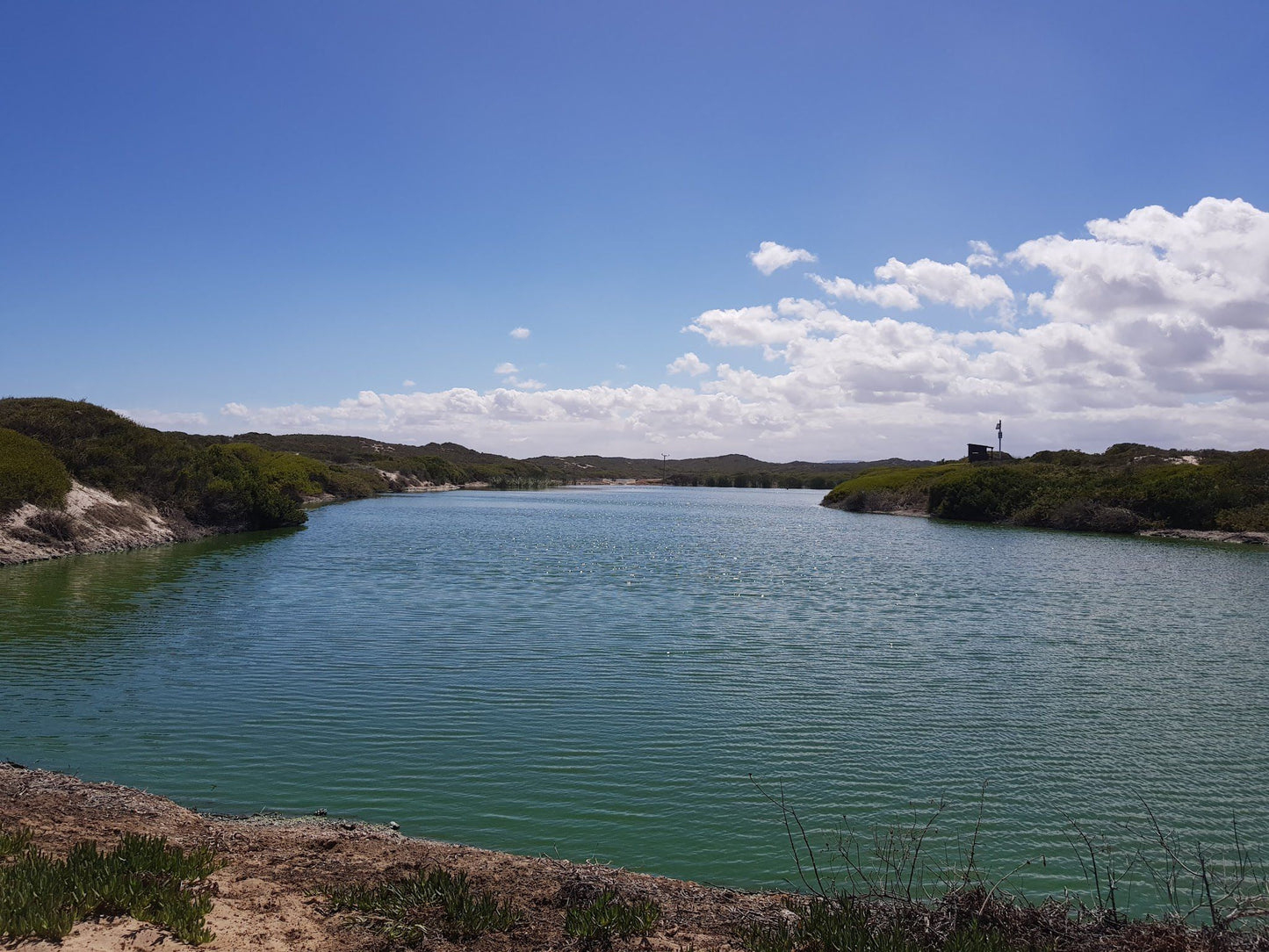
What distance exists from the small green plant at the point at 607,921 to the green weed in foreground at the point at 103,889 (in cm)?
254

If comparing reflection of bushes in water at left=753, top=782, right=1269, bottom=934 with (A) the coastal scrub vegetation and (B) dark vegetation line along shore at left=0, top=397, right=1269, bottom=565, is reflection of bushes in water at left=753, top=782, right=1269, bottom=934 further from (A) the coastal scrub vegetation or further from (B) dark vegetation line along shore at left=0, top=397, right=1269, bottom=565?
(B) dark vegetation line along shore at left=0, top=397, right=1269, bottom=565

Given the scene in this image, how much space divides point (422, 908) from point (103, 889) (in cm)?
226

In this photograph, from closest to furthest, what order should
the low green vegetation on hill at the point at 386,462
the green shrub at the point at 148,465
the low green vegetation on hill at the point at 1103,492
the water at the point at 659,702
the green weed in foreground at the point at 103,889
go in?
1. the green weed in foreground at the point at 103,889
2. the water at the point at 659,702
3. the green shrub at the point at 148,465
4. the low green vegetation on hill at the point at 1103,492
5. the low green vegetation on hill at the point at 386,462

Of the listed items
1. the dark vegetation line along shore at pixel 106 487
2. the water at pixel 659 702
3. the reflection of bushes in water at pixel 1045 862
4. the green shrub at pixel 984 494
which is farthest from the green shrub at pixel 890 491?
the reflection of bushes in water at pixel 1045 862

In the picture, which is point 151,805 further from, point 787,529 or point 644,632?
point 787,529

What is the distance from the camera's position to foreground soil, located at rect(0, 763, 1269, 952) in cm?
547

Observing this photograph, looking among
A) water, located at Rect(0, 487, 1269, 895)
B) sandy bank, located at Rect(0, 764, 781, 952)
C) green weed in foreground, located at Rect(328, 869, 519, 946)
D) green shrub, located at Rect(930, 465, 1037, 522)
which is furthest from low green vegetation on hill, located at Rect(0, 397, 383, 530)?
green shrub, located at Rect(930, 465, 1037, 522)

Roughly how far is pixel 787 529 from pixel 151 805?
4984 cm

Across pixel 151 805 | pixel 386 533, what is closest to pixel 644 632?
pixel 151 805

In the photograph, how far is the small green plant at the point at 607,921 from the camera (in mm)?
5621

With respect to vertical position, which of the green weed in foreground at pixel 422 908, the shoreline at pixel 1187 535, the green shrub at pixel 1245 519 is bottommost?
the green weed in foreground at pixel 422 908

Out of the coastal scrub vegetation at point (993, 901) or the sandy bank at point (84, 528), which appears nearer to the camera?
the coastal scrub vegetation at point (993, 901)

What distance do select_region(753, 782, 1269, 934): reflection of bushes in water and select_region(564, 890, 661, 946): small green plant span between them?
4.67 feet

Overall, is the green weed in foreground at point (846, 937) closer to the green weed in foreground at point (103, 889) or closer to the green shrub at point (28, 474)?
the green weed in foreground at point (103, 889)
